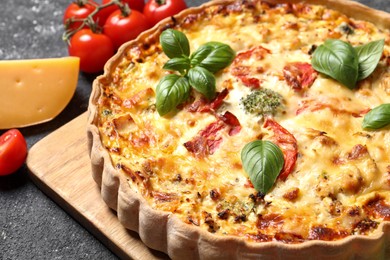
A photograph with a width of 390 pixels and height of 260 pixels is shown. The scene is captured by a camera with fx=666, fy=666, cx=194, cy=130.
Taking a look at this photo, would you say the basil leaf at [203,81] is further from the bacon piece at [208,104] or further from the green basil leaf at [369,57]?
the green basil leaf at [369,57]

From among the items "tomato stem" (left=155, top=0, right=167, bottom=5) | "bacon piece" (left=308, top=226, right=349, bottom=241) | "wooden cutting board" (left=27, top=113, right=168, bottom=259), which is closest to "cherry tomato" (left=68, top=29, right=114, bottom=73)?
"tomato stem" (left=155, top=0, right=167, bottom=5)

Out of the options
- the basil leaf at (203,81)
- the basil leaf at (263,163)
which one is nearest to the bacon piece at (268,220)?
the basil leaf at (263,163)

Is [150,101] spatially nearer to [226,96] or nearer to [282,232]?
[226,96]

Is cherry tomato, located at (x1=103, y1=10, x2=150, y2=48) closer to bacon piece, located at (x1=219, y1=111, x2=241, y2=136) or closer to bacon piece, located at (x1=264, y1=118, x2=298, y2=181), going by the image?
bacon piece, located at (x1=219, y1=111, x2=241, y2=136)

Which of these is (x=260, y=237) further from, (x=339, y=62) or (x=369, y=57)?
(x=369, y=57)

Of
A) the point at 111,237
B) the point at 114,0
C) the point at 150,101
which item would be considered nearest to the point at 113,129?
the point at 150,101

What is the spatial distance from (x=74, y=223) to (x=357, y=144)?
1767mm

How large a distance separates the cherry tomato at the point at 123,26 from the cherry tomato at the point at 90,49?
12cm

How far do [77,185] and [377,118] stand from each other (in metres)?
1.87

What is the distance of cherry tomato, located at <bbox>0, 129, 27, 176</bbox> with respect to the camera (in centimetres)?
430

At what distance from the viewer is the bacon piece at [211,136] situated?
3865mm

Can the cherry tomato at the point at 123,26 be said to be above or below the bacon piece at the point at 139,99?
below

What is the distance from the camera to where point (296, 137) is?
3848mm

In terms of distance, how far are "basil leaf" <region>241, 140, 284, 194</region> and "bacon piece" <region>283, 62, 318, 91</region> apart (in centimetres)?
66
